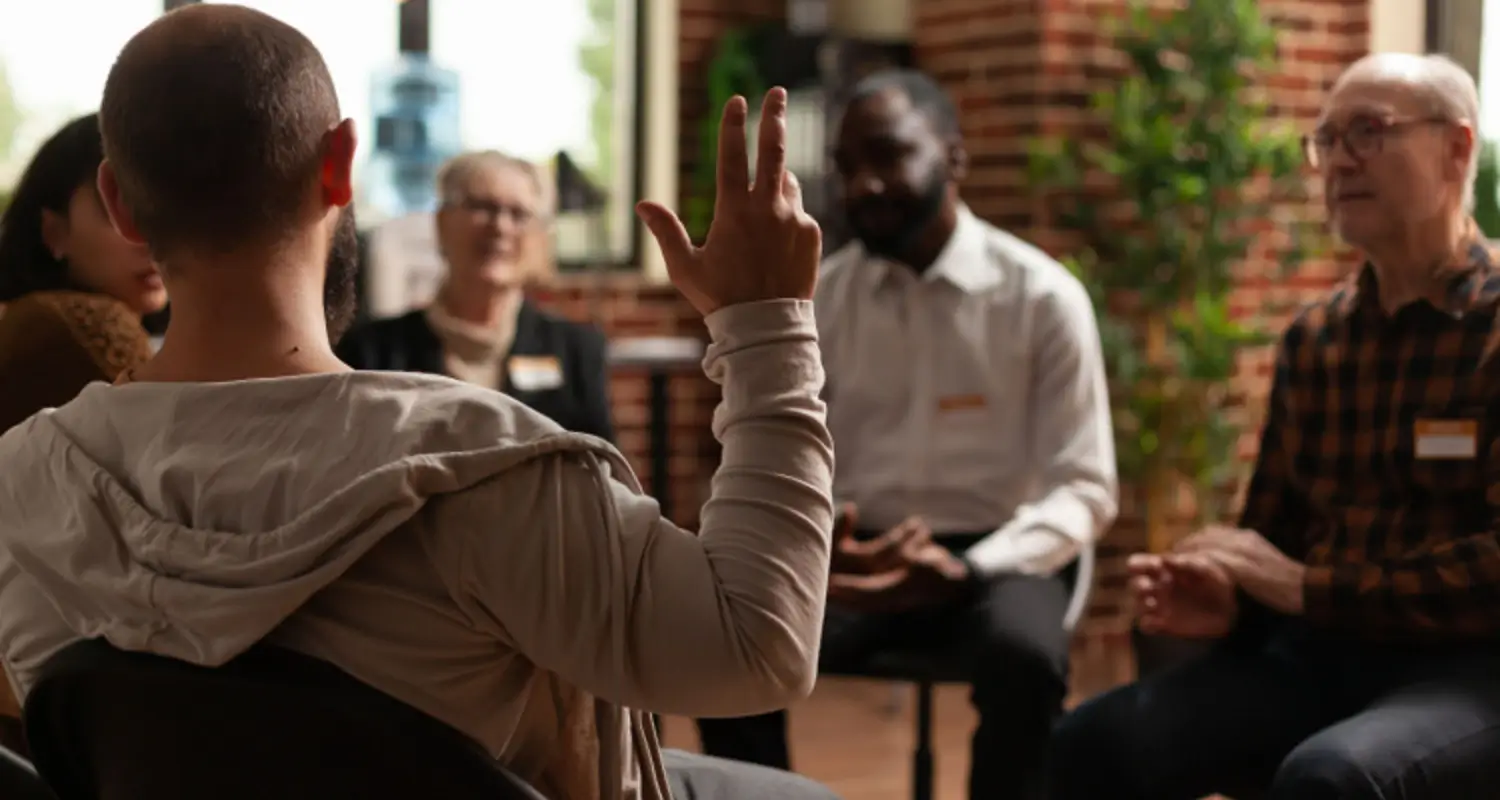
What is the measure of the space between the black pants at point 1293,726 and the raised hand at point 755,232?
1.13 metres

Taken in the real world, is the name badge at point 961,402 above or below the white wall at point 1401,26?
below

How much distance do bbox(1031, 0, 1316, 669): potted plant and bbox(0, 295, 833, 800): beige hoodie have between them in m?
4.06

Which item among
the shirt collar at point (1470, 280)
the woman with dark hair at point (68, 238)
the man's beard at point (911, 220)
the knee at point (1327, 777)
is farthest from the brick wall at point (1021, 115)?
the woman with dark hair at point (68, 238)

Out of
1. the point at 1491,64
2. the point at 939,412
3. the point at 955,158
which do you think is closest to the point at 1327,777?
the point at 939,412

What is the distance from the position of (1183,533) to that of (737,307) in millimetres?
4526

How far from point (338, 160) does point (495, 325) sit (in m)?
2.53

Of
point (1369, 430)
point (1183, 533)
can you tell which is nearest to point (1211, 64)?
point (1183, 533)

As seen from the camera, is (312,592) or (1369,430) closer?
(312,592)

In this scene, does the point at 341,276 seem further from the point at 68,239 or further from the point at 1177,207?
the point at 1177,207

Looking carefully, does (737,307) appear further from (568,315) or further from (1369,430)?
(568,315)

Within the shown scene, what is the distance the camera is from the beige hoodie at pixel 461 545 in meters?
1.16

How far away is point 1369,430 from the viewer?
2.46 meters

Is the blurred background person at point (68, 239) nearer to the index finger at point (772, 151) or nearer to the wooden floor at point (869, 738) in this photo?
the index finger at point (772, 151)

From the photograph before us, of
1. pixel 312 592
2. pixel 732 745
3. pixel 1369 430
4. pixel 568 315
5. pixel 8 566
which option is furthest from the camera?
pixel 568 315
